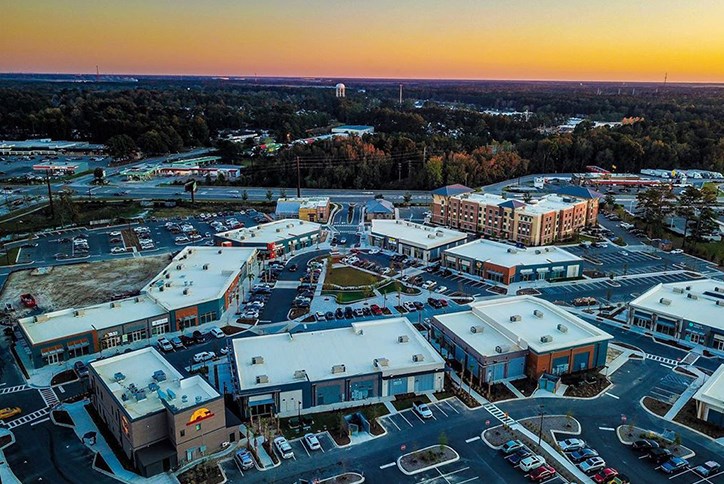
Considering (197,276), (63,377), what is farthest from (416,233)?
(63,377)

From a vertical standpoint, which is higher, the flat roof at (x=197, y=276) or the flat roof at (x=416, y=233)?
the flat roof at (x=416, y=233)

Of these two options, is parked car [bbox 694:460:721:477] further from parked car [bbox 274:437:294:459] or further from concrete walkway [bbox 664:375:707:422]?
parked car [bbox 274:437:294:459]

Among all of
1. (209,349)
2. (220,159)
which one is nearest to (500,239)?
(209,349)

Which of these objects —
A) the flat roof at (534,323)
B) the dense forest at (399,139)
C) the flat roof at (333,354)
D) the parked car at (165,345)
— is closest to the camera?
the flat roof at (333,354)

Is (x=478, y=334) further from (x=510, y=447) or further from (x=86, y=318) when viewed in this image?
(x=86, y=318)

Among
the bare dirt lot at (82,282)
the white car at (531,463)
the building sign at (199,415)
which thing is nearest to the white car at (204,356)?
the building sign at (199,415)

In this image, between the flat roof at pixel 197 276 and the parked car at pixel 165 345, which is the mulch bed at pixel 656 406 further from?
the parked car at pixel 165 345
